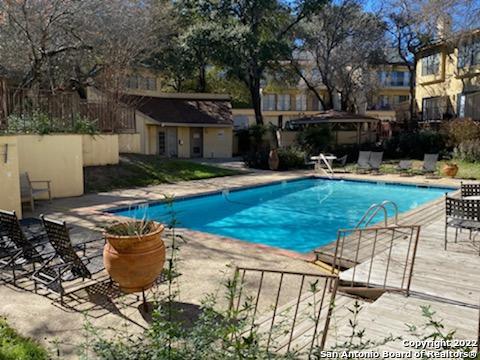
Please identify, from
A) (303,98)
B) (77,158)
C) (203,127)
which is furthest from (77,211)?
(303,98)

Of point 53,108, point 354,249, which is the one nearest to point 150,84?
point 53,108

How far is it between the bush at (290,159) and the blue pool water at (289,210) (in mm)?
3174

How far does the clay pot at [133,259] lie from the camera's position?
16.1ft

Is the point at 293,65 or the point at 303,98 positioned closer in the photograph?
the point at 293,65

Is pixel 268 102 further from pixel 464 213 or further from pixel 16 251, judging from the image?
pixel 16 251

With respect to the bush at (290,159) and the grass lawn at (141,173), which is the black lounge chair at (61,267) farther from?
the bush at (290,159)

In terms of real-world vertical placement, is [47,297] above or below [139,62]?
below

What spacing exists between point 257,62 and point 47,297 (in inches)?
878

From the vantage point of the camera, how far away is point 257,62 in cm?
2573

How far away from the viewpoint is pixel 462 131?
72.4ft

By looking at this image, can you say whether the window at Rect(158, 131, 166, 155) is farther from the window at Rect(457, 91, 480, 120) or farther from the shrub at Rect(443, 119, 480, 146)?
the window at Rect(457, 91, 480, 120)

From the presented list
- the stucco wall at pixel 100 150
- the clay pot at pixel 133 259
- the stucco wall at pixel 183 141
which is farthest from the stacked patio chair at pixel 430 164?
the clay pot at pixel 133 259

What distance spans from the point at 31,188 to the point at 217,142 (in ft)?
58.7

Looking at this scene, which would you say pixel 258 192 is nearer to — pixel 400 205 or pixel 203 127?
pixel 400 205
